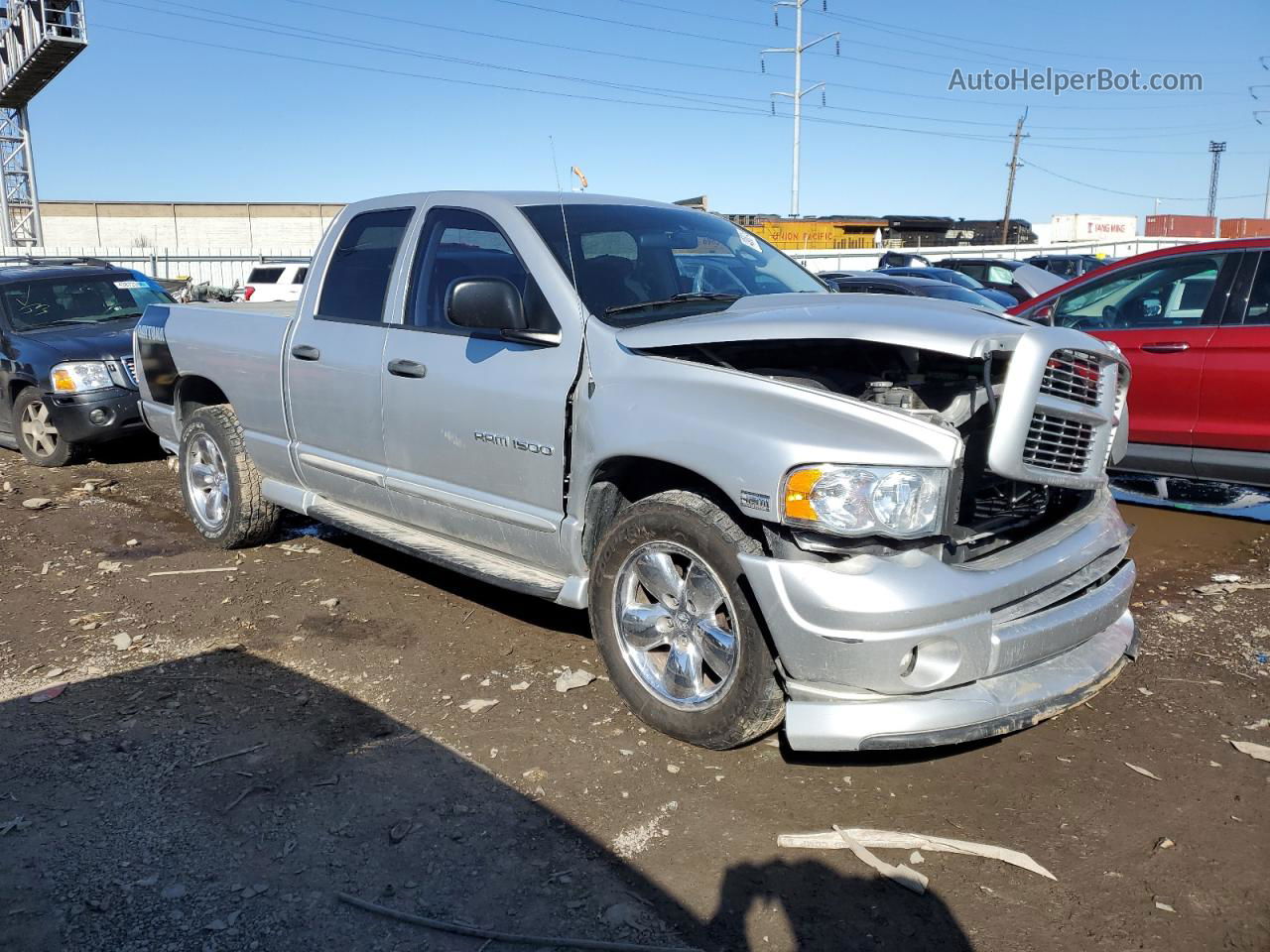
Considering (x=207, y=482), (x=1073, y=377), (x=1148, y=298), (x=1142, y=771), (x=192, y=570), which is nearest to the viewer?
(x=1073, y=377)

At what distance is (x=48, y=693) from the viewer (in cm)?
420

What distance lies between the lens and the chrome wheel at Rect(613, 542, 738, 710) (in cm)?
347

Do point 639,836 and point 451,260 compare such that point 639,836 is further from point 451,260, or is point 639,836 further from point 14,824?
point 451,260

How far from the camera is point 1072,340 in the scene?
338cm

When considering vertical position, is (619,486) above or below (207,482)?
above

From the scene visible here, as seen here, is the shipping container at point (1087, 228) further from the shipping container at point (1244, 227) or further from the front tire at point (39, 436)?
the front tire at point (39, 436)

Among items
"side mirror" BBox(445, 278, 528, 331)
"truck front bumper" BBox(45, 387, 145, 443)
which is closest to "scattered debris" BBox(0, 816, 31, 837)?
"side mirror" BBox(445, 278, 528, 331)

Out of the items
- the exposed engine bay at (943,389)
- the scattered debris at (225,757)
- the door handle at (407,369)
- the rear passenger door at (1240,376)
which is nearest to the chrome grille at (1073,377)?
the exposed engine bay at (943,389)

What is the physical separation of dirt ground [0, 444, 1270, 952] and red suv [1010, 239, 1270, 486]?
1268 mm

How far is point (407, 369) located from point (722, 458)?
1.87m

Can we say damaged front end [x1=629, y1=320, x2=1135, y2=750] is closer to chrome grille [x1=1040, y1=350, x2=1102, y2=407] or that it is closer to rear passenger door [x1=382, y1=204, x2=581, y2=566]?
chrome grille [x1=1040, y1=350, x2=1102, y2=407]

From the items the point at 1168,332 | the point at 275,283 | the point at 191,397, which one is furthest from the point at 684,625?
the point at 275,283

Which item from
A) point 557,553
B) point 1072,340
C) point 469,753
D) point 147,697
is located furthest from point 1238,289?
point 147,697

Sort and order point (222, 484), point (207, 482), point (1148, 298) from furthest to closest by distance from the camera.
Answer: point (1148, 298) → point (207, 482) → point (222, 484)
